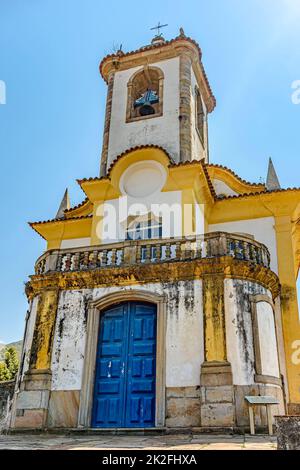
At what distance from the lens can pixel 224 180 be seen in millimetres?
16094

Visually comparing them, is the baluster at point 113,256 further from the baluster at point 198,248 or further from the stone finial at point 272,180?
the stone finial at point 272,180

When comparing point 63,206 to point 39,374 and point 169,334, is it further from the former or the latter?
point 169,334

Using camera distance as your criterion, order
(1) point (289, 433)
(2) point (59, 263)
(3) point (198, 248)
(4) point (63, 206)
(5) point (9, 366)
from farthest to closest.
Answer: (5) point (9, 366), (4) point (63, 206), (2) point (59, 263), (3) point (198, 248), (1) point (289, 433)

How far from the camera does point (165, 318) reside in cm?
988

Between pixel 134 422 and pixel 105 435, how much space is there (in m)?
0.80

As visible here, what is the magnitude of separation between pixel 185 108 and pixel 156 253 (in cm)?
707

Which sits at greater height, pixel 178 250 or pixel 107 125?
pixel 107 125

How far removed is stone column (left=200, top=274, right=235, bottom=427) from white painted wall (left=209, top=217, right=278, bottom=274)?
3.69 metres

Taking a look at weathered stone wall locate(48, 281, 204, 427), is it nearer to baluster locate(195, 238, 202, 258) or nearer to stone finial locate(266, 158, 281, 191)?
baluster locate(195, 238, 202, 258)

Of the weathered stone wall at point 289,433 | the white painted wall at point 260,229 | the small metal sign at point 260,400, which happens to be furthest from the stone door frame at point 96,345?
the weathered stone wall at point 289,433

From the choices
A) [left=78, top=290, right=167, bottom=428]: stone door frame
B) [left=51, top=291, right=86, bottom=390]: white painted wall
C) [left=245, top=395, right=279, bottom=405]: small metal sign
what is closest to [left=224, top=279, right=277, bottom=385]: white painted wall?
[left=245, top=395, right=279, bottom=405]: small metal sign

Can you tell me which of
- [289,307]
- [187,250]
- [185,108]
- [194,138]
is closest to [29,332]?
[187,250]

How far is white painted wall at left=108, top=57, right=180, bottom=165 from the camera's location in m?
15.4

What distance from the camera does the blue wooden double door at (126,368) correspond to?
9.38 metres
